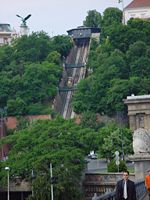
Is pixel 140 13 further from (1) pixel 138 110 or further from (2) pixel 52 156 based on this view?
(2) pixel 52 156

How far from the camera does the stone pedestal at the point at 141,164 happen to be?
19.6 metres

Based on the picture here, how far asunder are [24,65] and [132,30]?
14131mm

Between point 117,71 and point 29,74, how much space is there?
10.9 meters

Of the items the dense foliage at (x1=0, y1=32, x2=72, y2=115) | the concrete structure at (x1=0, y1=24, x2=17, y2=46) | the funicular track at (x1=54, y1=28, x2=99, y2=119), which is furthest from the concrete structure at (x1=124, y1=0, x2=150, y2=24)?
the concrete structure at (x1=0, y1=24, x2=17, y2=46)

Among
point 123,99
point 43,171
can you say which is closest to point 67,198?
→ point 43,171

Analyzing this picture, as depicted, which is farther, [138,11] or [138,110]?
[138,11]

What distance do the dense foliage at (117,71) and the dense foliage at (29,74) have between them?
15.9 ft

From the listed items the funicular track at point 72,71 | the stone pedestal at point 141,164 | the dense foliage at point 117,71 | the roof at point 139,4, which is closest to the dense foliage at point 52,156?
the stone pedestal at point 141,164

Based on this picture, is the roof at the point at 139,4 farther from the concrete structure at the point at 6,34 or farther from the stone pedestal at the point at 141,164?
the stone pedestal at the point at 141,164

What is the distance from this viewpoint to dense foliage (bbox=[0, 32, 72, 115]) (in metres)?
66.6

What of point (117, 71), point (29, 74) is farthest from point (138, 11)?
point (29, 74)

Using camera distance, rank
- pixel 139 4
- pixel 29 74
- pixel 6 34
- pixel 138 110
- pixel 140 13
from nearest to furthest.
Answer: pixel 138 110 < pixel 29 74 < pixel 140 13 < pixel 139 4 < pixel 6 34

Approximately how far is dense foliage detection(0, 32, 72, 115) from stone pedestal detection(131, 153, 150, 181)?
4484 cm

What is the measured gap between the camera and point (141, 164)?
1980cm
